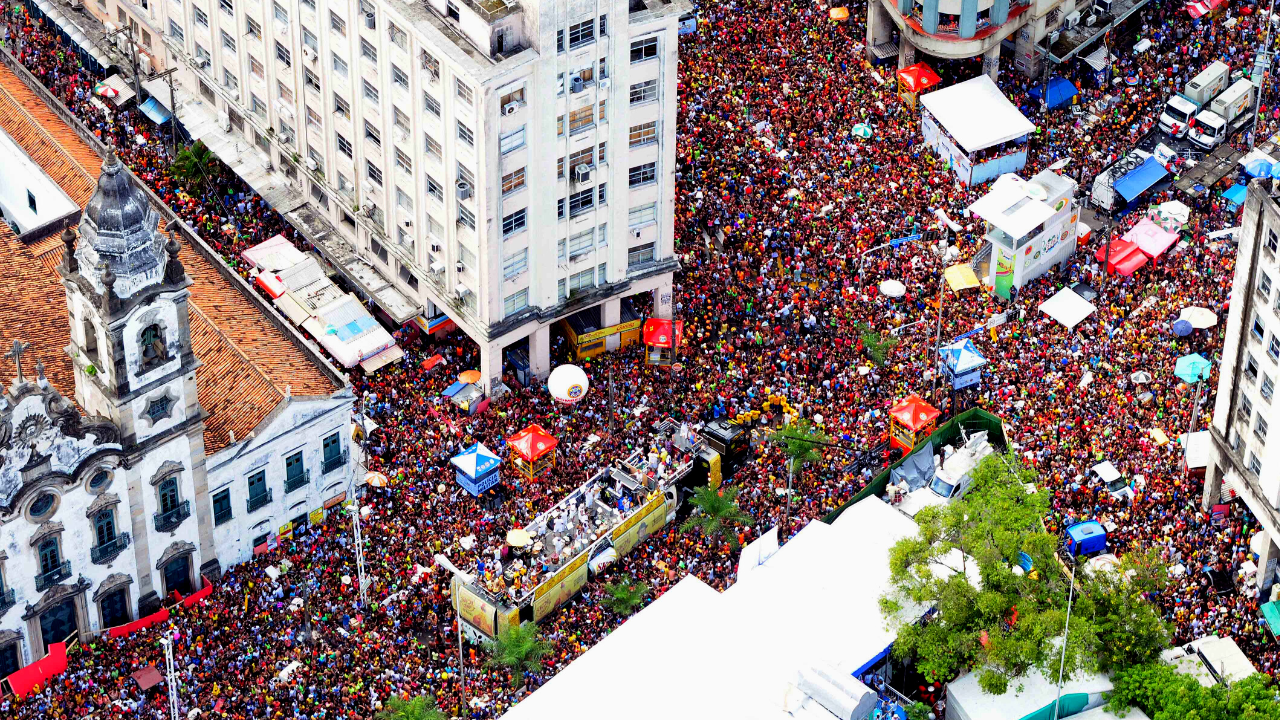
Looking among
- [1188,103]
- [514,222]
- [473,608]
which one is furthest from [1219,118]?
[473,608]

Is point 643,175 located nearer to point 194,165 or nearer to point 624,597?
point 624,597

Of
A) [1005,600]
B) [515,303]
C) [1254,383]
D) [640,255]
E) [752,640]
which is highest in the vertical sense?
[640,255]

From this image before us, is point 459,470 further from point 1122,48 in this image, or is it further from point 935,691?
point 1122,48

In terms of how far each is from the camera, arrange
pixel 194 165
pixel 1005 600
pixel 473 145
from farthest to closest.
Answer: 1. pixel 194 165
2. pixel 473 145
3. pixel 1005 600

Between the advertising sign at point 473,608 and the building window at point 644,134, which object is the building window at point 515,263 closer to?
the building window at point 644,134

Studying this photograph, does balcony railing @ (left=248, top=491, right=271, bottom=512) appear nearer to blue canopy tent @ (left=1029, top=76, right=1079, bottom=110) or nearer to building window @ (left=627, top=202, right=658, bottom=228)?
building window @ (left=627, top=202, right=658, bottom=228)

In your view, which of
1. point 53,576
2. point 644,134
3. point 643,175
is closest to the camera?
point 53,576

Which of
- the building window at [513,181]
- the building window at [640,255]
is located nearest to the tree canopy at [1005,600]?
the building window at [640,255]

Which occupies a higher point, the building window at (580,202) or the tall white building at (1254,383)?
the building window at (580,202)
